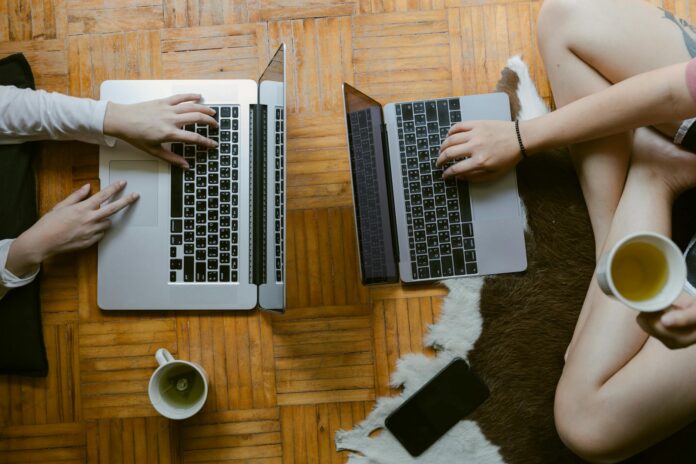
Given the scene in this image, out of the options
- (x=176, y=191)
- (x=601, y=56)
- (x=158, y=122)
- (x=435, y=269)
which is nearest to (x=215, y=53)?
(x=158, y=122)

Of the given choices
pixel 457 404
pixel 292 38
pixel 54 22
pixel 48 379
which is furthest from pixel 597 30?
pixel 48 379

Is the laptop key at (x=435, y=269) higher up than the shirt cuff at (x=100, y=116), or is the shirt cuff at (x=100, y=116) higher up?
the shirt cuff at (x=100, y=116)

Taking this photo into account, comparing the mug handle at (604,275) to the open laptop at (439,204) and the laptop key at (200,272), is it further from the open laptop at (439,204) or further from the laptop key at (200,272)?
the laptop key at (200,272)

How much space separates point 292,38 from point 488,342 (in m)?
0.81

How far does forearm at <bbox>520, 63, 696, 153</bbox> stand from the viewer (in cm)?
94

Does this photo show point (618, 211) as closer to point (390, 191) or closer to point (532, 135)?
point (532, 135)

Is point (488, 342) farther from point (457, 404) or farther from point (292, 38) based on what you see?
point (292, 38)

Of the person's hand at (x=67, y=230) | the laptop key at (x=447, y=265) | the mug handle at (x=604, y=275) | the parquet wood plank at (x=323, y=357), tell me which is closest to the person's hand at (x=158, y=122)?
the person's hand at (x=67, y=230)

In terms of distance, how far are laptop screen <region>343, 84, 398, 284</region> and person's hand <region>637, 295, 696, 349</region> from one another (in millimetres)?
457

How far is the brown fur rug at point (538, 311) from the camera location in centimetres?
120

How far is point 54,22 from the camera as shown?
1248mm

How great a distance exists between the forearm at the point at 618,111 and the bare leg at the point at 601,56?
7 cm

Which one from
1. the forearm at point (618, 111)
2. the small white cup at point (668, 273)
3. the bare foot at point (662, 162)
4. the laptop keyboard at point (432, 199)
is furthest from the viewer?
the laptop keyboard at point (432, 199)

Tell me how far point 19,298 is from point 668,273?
125 cm
